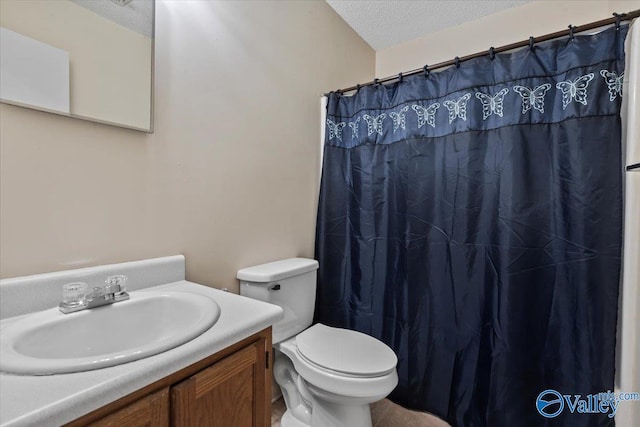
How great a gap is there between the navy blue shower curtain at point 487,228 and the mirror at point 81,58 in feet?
3.45

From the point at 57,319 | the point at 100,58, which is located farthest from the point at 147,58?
the point at 57,319

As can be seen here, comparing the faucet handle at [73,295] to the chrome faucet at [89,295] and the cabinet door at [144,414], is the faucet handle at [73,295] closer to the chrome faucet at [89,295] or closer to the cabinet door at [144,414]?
the chrome faucet at [89,295]

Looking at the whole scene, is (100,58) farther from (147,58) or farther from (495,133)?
(495,133)

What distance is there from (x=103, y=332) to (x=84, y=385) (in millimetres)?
383

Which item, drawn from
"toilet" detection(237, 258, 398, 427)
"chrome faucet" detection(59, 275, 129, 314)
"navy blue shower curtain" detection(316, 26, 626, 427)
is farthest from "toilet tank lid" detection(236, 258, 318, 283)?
"chrome faucet" detection(59, 275, 129, 314)

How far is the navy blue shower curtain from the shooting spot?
1137mm

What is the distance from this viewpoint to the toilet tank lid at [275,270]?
1312 millimetres

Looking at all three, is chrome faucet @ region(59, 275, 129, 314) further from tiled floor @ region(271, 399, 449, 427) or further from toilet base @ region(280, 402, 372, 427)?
tiled floor @ region(271, 399, 449, 427)

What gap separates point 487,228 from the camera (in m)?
1.35

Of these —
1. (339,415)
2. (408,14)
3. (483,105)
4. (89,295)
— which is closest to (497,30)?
(408,14)

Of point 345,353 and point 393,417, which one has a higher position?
point 345,353

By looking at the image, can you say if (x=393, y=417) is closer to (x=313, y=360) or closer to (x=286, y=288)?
(x=313, y=360)

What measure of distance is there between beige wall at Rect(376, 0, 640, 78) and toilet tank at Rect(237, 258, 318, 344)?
1.85 m

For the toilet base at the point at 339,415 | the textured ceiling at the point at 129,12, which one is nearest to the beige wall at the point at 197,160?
the textured ceiling at the point at 129,12
